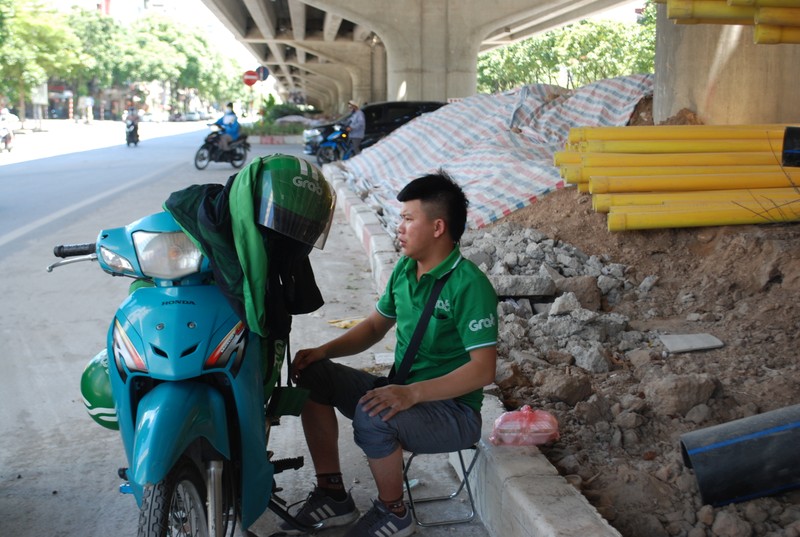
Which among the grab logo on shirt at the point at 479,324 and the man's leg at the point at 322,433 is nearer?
the grab logo on shirt at the point at 479,324

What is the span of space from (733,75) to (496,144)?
2.98m

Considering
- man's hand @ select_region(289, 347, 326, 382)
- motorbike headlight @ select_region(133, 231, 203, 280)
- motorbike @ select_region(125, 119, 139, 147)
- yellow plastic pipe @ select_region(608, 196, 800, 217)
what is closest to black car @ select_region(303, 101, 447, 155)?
motorbike @ select_region(125, 119, 139, 147)

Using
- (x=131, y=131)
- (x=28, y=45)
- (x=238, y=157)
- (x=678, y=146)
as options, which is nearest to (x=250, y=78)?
(x=131, y=131)

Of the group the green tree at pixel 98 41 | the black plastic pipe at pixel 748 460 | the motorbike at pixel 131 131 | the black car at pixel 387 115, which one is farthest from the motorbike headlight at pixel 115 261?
the green tree at pixel 98 41

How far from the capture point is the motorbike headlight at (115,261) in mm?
2508

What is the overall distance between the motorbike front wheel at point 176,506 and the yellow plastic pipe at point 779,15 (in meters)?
2.87

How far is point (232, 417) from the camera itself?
258cm

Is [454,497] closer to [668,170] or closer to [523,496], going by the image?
[523,496]

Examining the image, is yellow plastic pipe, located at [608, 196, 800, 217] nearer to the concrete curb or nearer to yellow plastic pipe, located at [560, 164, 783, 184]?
yellow plastic pipe, located at [560, 164, 783, 184]

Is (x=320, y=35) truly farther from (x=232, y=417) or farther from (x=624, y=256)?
(x=232, y=417)

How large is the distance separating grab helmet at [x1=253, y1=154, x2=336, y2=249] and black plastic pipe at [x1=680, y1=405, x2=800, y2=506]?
1.34 metres

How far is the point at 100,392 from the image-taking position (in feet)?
9.11

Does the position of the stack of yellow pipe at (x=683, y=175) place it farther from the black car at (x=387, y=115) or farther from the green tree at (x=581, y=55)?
the green tree at (x=581, y=55)

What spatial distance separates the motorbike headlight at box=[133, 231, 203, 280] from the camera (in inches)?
97.3
